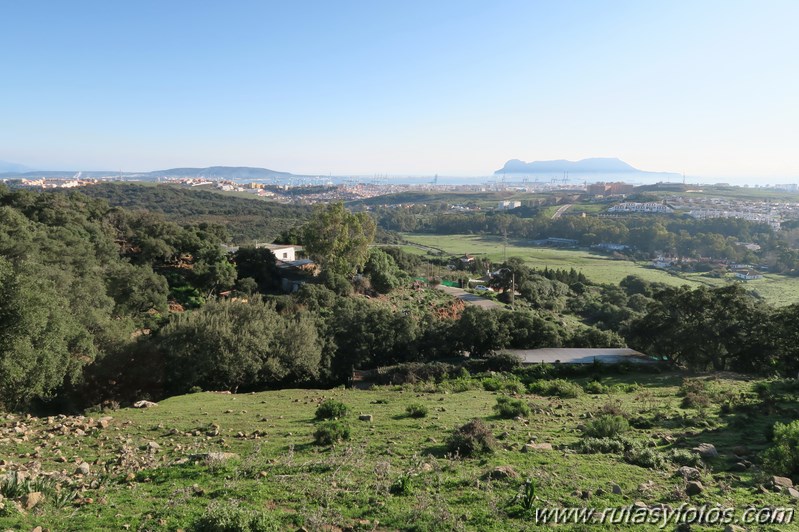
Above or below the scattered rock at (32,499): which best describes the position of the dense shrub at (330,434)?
below

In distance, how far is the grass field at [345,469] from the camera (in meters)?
6.70

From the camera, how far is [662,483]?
8.26 m

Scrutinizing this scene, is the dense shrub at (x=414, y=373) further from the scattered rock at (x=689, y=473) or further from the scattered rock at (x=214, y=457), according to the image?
the scattered rock at (x=689, y=473)

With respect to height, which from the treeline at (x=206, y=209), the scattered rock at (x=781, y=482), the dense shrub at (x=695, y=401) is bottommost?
the dense shrub at (x=695, y=401)

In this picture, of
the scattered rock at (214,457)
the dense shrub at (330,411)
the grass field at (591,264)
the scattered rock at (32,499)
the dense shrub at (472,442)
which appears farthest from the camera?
the grass field at (591,264)

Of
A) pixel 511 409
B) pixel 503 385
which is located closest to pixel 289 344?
pixel 503 385

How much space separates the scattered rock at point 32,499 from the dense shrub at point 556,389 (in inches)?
581

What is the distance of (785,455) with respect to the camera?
8773 mm

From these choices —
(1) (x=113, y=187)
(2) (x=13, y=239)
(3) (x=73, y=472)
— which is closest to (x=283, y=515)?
Result: (3) (x=73, y=472)

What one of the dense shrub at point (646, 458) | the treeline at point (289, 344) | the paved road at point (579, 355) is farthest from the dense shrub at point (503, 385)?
the dense shrub at point (646, 458)

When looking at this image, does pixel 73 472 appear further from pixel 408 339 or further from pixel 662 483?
pixel 408 339

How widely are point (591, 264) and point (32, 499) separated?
71944 millimetres

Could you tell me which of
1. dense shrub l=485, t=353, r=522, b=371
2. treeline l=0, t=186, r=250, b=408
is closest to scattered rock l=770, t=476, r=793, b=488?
dense shrub l=485, t=353, r=522, b=371

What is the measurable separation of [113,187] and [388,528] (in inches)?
5439
